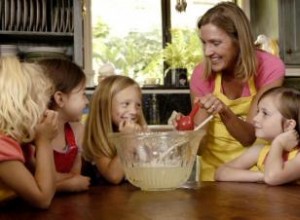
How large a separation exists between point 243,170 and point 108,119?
501mm

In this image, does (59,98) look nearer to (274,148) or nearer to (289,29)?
(274,148)

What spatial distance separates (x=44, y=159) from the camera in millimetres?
1083

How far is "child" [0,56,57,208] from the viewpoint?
0.99 meters

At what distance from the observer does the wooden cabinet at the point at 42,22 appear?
9.55 feet

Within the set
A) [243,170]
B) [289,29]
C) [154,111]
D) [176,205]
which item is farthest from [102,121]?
[289,29]

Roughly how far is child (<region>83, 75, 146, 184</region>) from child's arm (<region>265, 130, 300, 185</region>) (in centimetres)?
44

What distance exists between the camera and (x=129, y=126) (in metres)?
1.57

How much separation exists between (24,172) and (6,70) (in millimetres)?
244

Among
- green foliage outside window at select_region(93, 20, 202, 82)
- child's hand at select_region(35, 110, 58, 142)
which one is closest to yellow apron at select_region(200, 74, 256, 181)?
child's hand at select_region(35, 110, 58, 142)

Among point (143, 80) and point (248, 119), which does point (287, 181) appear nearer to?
point (248, 119)

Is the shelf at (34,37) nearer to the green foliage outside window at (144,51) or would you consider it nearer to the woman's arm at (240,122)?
the green foliage outside window at (144,51)

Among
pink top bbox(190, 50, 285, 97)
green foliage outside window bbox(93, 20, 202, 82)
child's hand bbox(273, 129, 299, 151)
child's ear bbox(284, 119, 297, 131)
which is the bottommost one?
child's hand bbox(273, 129, 299, 151)

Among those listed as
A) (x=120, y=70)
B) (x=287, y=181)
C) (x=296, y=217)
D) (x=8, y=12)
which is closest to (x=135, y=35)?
(x=120, y=70)

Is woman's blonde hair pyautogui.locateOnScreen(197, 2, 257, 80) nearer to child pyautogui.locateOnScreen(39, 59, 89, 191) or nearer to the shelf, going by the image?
child pyautogui.locateOnScreen(39, 59, 89, 191)
